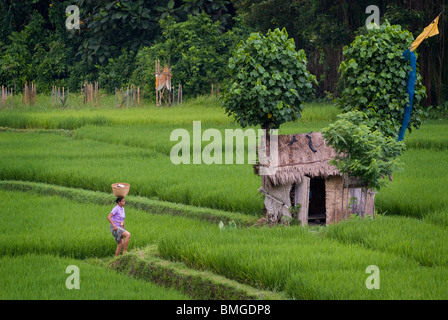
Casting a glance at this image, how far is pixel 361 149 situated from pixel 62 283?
3570 mm

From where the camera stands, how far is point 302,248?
727cm

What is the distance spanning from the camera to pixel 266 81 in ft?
29.6

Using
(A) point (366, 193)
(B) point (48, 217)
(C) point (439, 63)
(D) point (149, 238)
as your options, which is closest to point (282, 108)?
(A) point (366, 193)

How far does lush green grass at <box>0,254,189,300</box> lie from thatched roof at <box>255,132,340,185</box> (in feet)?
7.58

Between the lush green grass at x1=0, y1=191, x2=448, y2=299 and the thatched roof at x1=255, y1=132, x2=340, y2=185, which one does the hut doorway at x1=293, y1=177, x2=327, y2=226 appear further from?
the lush green grass at x1=0, y1=191, x2=448, y2=299

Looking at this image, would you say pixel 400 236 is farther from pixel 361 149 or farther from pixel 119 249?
pixel 119 249

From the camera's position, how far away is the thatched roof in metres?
8.66

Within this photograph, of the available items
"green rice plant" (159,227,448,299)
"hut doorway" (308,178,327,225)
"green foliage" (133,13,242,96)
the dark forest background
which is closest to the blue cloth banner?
"hut doorway" (308,178,327,225)

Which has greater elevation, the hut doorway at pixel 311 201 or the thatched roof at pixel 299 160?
the thatched roof at pixel 299 160

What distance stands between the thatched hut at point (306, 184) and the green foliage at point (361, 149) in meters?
0.26

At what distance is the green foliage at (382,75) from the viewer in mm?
8984

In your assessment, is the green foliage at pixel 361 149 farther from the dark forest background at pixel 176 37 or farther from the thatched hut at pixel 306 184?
the dark forest background at pixel 176 37

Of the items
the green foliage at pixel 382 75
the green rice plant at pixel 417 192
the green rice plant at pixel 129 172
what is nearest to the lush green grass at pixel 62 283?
the green rice plant at pixel 129 172

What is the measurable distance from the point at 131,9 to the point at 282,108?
2117cm
